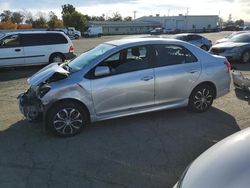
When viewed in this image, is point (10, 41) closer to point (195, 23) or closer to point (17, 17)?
Answer: point (17, 17)

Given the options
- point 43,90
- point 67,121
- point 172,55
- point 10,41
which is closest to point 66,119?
point 67,121

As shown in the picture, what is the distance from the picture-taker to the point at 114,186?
437 cm

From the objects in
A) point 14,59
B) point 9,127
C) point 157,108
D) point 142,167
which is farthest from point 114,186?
point 14,59

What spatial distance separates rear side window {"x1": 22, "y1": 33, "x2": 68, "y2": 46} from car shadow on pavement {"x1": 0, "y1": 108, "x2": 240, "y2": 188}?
8.62 m

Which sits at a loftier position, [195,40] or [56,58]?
[195,40]

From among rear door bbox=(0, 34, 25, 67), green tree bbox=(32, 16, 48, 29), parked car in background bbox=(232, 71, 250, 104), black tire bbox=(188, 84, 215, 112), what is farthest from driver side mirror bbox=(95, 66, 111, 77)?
green tree bbox=(32, 16, 48, 29)

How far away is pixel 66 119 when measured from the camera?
→ 606cm

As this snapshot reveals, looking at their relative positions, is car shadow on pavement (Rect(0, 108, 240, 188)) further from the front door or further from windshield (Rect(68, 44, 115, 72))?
windshield (Rect(68, 44, 115, 72))

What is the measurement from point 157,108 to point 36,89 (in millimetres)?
2313

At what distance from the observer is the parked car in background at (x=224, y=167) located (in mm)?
2404

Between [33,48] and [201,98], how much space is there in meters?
9.83

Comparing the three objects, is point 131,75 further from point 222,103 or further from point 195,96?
point 222,103

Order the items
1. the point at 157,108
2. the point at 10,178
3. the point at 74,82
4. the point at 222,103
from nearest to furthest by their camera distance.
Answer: the point at 10,178 < the point at 74,82 < the point at 157,108 < the point at 222,103

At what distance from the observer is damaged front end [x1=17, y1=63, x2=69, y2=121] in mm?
6047
